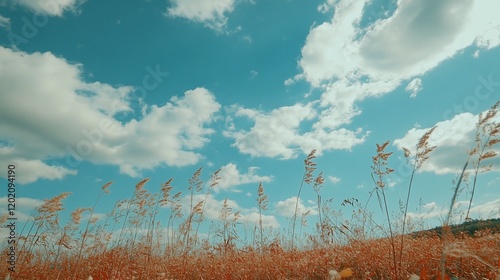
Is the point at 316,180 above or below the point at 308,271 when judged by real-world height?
above

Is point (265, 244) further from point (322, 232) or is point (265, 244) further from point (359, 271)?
point (359, 271)

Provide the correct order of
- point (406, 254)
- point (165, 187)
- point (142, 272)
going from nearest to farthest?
point (406, 254)
point (142, 272)
point (165, 187)

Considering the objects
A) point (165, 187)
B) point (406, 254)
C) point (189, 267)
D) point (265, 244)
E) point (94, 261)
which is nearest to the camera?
point (406, 254)

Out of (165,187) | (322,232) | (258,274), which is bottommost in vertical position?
(258,274)

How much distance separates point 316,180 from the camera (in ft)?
23.7

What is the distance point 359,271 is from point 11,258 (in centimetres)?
612

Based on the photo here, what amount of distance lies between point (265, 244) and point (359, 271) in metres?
3.68

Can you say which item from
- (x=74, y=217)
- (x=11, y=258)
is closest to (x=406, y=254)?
(x=74, y=217)

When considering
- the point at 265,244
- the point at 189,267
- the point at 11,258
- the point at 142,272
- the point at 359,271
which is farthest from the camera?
the point at 265,244

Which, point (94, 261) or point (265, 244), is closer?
point (94, 261)

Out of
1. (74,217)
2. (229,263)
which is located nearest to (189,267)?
(229,263)

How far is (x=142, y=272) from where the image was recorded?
5.14 m

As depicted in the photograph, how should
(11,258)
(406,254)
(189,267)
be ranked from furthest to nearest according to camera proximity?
1. (11,258)
2. (189,267)
3. (406,254)

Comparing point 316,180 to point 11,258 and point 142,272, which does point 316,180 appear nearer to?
point 142,272
